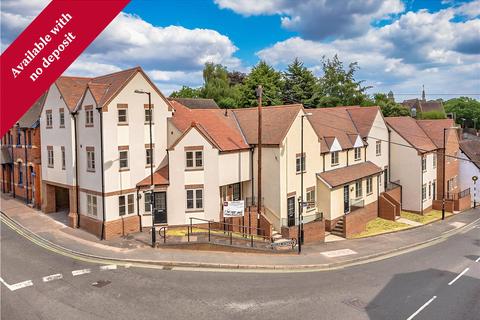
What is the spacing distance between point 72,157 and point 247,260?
13152 millimetres

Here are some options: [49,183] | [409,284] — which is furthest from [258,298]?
[49,183]

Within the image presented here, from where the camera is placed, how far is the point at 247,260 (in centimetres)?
1839

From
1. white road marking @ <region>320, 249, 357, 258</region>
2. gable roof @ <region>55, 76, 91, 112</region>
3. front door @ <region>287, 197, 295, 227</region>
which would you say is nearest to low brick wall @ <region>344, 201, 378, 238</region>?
front door @ <region>287, 197, 295, 227</region>

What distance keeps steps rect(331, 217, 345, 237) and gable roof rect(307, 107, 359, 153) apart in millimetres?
5389

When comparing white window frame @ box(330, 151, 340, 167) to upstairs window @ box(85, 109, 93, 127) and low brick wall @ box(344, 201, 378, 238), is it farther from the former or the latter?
upstairs window @ box(85, 109, 93, 127)

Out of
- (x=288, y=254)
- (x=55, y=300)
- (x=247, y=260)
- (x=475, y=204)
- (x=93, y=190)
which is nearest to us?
(x=55, y=300)

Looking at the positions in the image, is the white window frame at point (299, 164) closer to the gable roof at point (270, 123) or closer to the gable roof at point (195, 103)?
the gable roof at point (270, 123)

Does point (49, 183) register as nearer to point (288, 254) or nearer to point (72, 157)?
point (72, 157)

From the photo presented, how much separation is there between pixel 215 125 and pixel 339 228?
1178cm

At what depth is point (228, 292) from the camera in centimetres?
1438

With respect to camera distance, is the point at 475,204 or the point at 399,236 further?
the point at 475,204

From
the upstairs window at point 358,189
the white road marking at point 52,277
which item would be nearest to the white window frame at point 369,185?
the upstairs window at point 358,189

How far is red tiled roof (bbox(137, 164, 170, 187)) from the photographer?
2293 centimetres

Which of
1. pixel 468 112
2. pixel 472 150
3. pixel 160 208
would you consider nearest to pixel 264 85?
pixel 472 150
